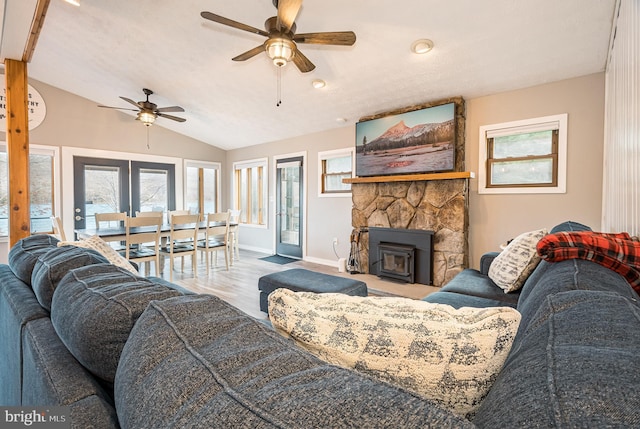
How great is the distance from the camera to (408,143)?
4.29 meters

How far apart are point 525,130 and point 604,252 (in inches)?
115

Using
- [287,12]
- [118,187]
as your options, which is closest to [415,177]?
[287,12]

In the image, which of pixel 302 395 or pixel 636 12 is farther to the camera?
pixel 636 12

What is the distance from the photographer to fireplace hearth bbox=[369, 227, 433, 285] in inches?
162

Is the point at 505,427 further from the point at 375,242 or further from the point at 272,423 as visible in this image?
the point at 375,242

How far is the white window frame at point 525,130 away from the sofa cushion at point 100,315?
3.96 metres

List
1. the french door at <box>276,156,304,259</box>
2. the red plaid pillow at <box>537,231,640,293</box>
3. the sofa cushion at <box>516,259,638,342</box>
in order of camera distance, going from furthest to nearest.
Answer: the french door at <box>276,156,304,259</box>, the red plaid pillow at <box>537,231,640,293</box>, the sofa cushion at <box>516,259,638,342</box>

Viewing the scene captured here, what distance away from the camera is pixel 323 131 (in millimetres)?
5531

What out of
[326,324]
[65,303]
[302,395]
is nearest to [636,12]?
[326,324]

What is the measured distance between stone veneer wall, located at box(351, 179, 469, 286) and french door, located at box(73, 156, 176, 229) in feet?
14.4

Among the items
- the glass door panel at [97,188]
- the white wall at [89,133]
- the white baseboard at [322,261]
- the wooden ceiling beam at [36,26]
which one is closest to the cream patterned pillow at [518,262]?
the white baseboard at [322,261]

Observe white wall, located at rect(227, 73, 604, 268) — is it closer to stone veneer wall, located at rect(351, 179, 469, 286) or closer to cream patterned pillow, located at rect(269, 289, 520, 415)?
stone veneer wall, located at rect(351, 179, 469, 286)

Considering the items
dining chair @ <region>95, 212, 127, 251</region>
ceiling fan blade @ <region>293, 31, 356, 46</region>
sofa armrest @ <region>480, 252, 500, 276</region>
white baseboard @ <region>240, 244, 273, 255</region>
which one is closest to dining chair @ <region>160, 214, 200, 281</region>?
dining chair @ <region>95, 212, 127, 251</region>

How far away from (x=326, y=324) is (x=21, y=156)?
401 cm
